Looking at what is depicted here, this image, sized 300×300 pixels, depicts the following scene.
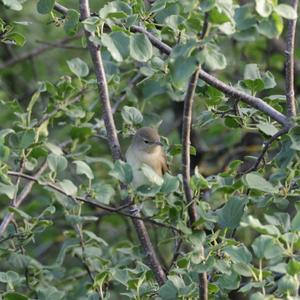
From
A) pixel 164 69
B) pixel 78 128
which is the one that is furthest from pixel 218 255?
pixel 78 128

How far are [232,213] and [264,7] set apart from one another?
Answer: 73 centimetres

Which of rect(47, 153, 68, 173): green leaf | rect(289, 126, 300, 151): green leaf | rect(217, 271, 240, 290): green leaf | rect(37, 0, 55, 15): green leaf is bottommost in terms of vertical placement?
rect(217, 271, 240, 290): green leaf

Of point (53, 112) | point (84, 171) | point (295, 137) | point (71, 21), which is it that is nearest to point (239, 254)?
point (295, 137)

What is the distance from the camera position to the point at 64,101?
12.6ft

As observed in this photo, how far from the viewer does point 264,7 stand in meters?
2.16

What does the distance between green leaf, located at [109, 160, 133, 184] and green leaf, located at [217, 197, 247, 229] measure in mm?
326

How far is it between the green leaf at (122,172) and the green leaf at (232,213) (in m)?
0.33

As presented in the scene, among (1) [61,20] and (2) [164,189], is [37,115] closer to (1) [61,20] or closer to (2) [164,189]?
(1) [61,20]

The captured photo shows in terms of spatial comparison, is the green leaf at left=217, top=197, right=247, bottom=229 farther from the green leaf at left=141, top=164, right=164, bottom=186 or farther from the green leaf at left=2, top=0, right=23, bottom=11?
the green leaf at left=2, top=0, right=23, bottom=11

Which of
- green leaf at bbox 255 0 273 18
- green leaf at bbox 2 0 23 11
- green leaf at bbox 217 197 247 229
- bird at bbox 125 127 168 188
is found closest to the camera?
green leaf at bbox 255 0 273 18

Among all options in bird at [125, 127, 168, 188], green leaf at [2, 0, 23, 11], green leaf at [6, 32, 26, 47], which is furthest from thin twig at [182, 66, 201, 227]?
bird at [125, 127, 168, 188]

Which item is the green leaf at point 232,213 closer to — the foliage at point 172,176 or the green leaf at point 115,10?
the foliage at point 172,176

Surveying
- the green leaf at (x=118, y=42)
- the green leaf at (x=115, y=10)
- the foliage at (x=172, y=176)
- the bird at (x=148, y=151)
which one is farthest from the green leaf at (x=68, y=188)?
the bird at (x=148, y=151)

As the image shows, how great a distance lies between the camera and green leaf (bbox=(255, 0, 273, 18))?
2.14 m
